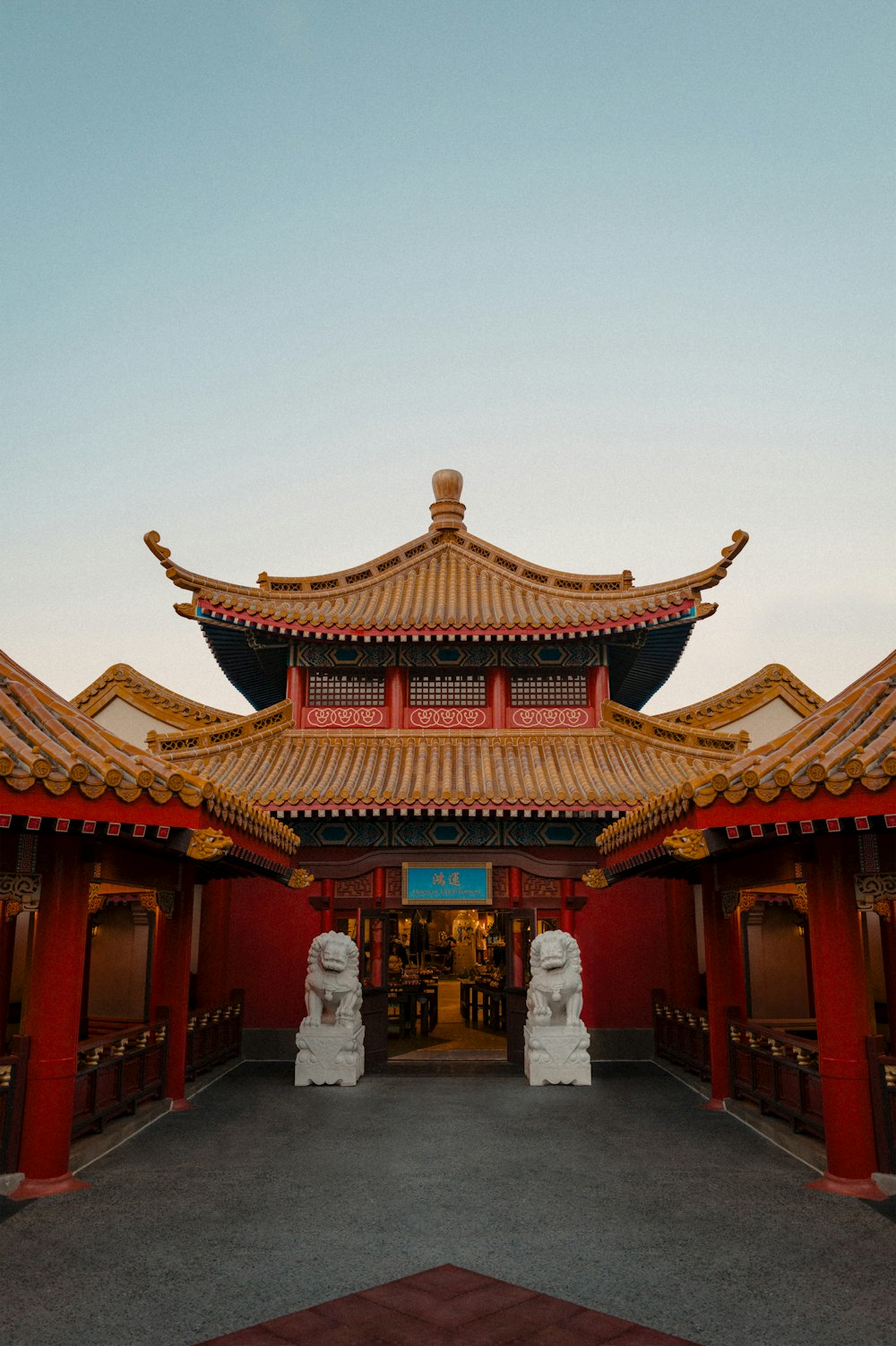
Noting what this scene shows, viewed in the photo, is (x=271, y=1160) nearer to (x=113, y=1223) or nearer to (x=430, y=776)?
(x=113, y=1223)

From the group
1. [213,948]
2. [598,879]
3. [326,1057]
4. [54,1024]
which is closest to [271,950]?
[213,948]

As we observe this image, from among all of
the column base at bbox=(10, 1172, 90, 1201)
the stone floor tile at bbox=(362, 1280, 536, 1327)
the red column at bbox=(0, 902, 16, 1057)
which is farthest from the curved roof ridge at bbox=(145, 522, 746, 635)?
the stone floor tile at bbox=(362, 1280, 536, 1327)

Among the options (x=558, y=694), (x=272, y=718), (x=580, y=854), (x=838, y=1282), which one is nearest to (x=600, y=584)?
(x=558, y=694)

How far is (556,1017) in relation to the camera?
12352 millimetres

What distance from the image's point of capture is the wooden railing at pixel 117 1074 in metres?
8.24

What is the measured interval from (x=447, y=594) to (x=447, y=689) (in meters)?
1.81

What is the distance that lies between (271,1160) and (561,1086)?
5.02m

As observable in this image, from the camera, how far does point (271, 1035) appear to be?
14.8m

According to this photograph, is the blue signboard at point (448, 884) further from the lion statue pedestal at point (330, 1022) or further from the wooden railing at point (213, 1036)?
the wooden railing at point (213, 1036)

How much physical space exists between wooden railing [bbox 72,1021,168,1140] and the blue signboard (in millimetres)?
4847

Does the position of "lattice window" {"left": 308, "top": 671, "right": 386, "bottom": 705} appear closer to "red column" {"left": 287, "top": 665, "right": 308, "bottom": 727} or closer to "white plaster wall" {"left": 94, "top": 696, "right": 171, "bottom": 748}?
"red column" {"left": 287, "top": 665, "right": 308, "bottom": 727}

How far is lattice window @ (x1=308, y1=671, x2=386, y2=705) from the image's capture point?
16.6 meters

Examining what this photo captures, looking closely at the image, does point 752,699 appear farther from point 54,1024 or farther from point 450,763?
point 54,1024

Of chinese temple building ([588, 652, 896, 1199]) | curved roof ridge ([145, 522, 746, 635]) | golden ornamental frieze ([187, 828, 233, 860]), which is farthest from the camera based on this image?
curved roof ridge ([145, 522, 746, 635])
